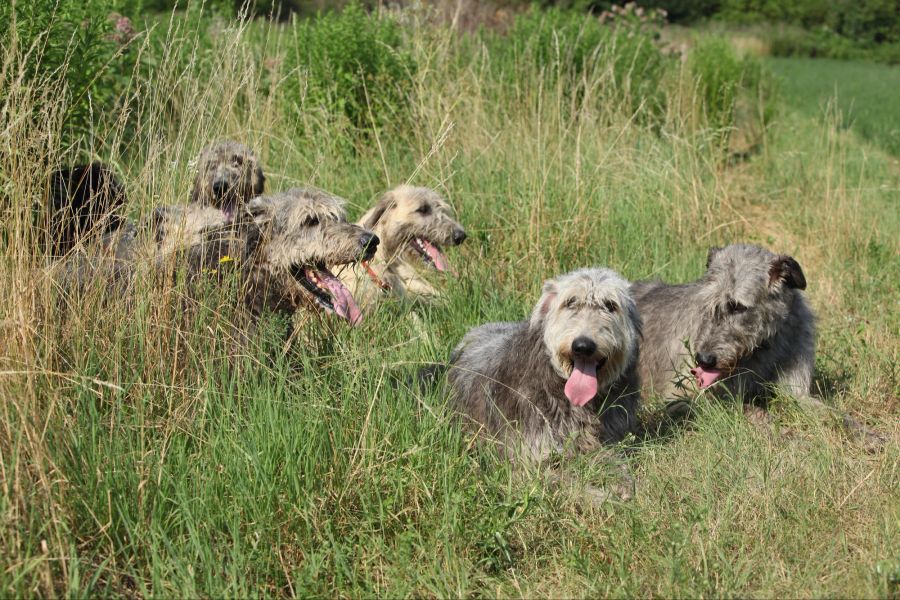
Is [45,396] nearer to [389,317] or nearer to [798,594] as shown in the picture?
[389,317]

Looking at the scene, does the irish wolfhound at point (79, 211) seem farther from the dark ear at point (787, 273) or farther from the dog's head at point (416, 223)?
the dark ear at point (787, 273)

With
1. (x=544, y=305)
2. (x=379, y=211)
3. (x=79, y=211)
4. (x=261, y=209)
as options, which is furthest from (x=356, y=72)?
(x=544, y=305)

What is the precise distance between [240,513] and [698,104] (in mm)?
10462

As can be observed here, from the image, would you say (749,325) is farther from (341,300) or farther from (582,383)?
(341,300)

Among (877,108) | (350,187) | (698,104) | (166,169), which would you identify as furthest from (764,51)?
(166,169)

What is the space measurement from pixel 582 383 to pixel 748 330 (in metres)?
1.73

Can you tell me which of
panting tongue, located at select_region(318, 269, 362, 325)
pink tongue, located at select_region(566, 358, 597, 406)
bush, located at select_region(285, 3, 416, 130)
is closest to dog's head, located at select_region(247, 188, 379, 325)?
panting tongue, located at select_region(318, 269, 362, 325)

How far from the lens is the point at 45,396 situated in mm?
4156

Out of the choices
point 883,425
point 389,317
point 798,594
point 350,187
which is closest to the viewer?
point 798,594

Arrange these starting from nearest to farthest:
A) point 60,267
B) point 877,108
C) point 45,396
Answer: point 45,396
point 60,267
point 877,108

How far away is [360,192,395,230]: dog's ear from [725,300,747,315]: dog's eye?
3.13m

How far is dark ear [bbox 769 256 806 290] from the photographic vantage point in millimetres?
6262

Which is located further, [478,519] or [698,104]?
[698,104]

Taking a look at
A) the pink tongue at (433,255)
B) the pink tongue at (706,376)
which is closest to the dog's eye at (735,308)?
the pink tongue at (706,376)
